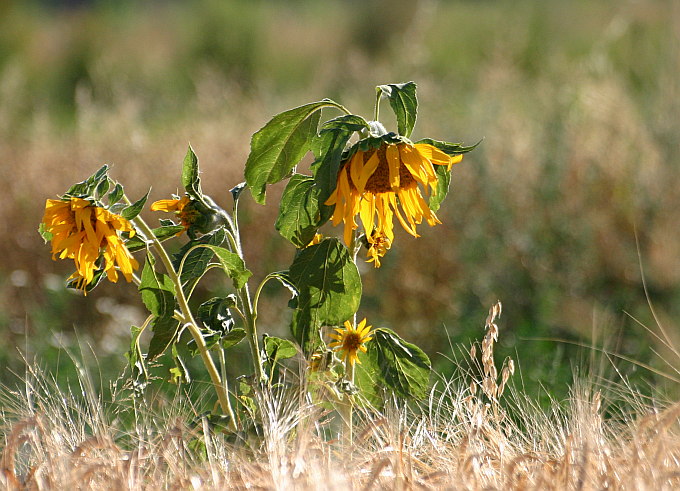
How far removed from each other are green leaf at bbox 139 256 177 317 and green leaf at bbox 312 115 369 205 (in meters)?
0.29

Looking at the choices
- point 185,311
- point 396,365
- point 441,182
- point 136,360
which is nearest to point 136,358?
point 136,360

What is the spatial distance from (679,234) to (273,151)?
8.63 feet

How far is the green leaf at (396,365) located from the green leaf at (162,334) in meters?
0.36

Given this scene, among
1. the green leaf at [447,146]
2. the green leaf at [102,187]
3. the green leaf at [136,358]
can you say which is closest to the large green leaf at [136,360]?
the green leaf at [136,358]

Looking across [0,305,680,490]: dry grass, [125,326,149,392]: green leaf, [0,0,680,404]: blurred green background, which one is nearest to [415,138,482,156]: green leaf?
[0,305,680,490]: dry grass

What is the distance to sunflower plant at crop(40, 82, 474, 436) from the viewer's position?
138cm

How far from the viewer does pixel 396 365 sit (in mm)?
1590

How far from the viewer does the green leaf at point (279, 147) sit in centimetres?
144

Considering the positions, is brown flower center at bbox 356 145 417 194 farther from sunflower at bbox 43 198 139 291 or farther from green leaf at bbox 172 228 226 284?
sunflower at bbox 43 198 139 291

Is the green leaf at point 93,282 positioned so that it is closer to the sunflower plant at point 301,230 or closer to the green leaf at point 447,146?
the sunflower plant at point 301,230

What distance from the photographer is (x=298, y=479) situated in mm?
1349

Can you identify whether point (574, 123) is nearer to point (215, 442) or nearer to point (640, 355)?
point (640, 355)

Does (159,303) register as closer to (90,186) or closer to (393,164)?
(90,186)

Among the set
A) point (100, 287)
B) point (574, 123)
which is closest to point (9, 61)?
point (100, 287)
